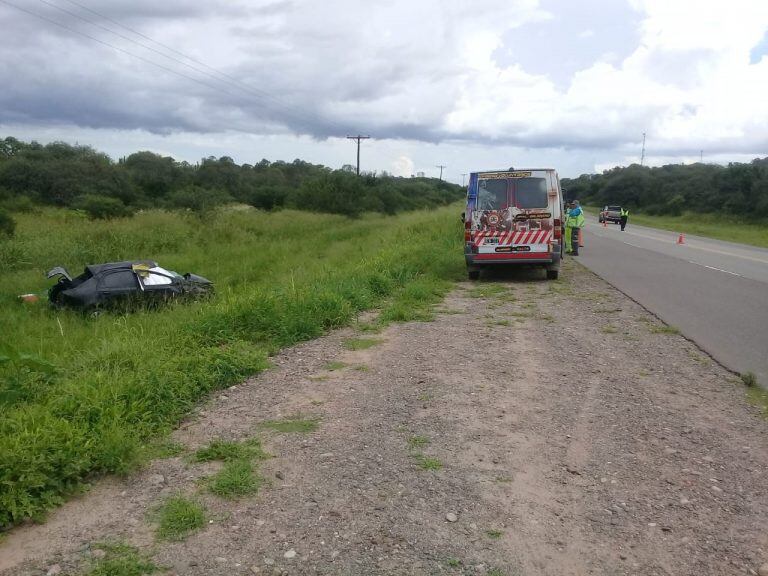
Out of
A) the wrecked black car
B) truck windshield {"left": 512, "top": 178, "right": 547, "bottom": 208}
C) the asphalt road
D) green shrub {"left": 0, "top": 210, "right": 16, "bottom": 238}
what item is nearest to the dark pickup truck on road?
the asphalt road

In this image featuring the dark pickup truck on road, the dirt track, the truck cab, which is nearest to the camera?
the dirt track

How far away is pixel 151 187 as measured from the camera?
49656 mm

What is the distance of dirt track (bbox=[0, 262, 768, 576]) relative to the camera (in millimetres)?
3340

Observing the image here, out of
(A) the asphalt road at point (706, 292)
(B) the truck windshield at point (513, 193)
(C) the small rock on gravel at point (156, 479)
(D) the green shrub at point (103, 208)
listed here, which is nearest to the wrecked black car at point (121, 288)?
(B) the truck windshield at point (513, 193)

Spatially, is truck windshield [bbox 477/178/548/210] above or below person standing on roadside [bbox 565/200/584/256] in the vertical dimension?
above

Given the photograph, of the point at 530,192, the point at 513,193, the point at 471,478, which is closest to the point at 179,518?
the point at 471,478

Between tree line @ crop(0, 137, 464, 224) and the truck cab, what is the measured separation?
81.3 ft

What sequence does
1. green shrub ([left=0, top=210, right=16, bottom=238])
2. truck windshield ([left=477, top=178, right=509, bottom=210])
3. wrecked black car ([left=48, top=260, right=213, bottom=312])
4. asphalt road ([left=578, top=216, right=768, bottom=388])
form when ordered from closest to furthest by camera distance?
asphalt road ([left=578, top=216, right=768, bottom=388]), wrecked black car ([left=48, top=260, right=213, bottom=312]), truck windshield ([left=477, top=178, right=509, bottom=210]), green shrub ([left=0, top=210, right=16, bottom=238])

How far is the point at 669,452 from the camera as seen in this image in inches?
182

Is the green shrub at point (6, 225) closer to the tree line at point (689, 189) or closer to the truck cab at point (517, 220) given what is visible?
the truck cab at point (517, 220)

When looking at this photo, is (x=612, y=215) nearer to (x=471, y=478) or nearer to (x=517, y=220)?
(x=517, y=220)

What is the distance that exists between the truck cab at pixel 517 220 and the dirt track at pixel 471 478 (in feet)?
20.4

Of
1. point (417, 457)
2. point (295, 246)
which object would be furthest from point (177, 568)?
point (295, 246)

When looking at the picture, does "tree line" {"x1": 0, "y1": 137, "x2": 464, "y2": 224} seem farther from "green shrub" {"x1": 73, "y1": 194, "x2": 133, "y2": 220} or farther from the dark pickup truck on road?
the dark pickup truck on road
